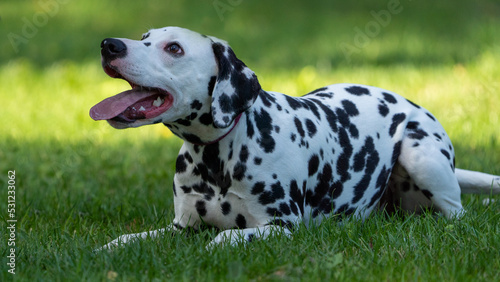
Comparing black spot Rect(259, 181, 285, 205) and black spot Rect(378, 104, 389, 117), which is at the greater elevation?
black spot Rect(378, 104, 389, 117)

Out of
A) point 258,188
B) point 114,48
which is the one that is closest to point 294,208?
point 258,188

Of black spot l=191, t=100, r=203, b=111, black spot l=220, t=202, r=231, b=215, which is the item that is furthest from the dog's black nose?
black spot l=220, t=202, r=231, b=215

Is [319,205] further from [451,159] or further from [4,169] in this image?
[4,169]

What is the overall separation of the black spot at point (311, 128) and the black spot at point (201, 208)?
781mm

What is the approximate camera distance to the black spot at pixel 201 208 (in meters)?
4.00

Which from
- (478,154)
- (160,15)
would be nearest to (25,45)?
(160,15)

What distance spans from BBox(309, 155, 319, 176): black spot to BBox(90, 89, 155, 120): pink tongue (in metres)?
1.09

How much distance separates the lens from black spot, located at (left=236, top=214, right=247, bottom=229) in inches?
155

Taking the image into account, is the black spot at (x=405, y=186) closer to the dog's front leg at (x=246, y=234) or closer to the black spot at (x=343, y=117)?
the black spot at (x=343, y=117)

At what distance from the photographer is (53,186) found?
5.58 metres

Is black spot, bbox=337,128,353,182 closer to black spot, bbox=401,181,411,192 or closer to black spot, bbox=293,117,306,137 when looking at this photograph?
black spot, bbox=293,117,306,137

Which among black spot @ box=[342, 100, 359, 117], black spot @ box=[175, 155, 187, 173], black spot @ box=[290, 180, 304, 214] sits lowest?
black spot @ box=[290, 180, 304, 214]

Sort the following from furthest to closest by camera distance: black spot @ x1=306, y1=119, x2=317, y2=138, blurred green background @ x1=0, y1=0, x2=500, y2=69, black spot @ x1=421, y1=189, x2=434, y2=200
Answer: blurred green background @ x1=0, y1=0, x2=500, y2=69 → black spot @ x1=421, y1=189, x2=434, y2=200 → black spot @ x1=306, y1=119, x2=317, y2=138

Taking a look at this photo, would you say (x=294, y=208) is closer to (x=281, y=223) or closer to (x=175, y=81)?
(x=281, y=223)
